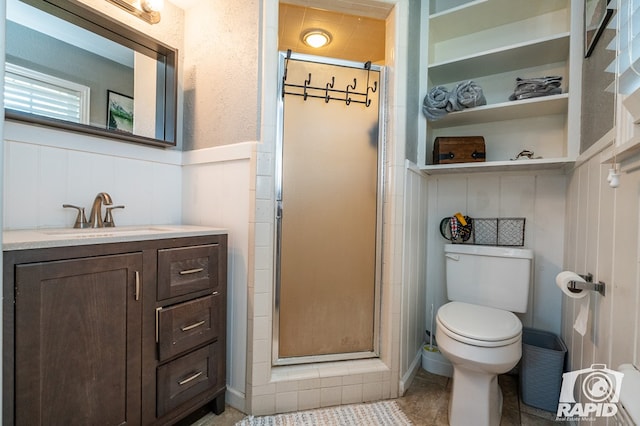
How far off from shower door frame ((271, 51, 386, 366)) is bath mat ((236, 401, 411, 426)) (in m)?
0.23

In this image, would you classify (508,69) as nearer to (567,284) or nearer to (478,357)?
(567,284)

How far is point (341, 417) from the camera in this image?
1.44 metres

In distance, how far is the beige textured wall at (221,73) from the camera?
4.91ft

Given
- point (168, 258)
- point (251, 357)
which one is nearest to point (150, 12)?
point (168, 258)

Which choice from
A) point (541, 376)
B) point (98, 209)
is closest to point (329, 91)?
point (98, 209)

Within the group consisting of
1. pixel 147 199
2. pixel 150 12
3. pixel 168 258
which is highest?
pixel 150 12

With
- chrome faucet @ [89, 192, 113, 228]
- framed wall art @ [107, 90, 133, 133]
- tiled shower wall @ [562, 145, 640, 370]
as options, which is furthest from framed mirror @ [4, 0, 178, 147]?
tiled shower wall @ [562, 145, 640, 370]

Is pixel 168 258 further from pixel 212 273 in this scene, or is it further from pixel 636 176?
pixel 636 176

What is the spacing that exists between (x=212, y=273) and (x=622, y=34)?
163 centimetres

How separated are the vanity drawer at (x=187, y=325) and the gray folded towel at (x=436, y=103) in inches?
65.3

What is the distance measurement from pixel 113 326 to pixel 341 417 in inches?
44.4

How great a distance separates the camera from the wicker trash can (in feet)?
4.96

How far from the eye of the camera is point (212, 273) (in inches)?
54.0

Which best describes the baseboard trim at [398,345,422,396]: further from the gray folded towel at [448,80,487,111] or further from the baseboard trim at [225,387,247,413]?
the gray folded towel at [448,80,487,111]
